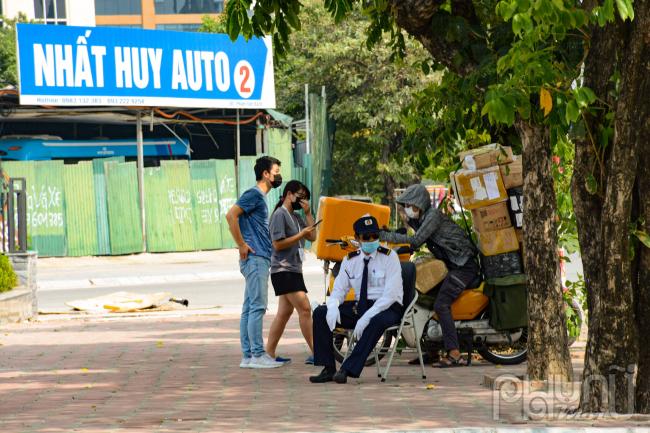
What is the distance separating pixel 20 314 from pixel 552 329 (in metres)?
9.35

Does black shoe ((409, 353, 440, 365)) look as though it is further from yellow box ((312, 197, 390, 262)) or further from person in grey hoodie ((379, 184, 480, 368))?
yellow box ((312, 197, 390, 262))

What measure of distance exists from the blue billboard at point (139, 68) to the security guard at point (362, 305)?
→ 18274mm

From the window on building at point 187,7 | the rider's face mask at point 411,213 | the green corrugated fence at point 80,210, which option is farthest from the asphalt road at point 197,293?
the window on building at point 187,7

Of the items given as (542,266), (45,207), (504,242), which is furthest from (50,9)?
(542,266)

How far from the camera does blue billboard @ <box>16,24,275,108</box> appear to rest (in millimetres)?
27719

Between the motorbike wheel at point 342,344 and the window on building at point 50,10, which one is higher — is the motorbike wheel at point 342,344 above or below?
below

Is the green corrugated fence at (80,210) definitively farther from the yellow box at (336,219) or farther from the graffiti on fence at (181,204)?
the yellow box at (336,219)

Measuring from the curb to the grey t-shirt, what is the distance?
12.3m

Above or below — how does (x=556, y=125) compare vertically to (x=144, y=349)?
above

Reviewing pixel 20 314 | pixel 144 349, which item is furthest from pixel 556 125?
pixel 20 314

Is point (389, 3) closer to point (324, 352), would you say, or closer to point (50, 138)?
point (324, 352)

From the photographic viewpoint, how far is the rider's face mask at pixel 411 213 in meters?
11.3

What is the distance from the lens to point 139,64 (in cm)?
2945

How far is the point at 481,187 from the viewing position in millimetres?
11109
